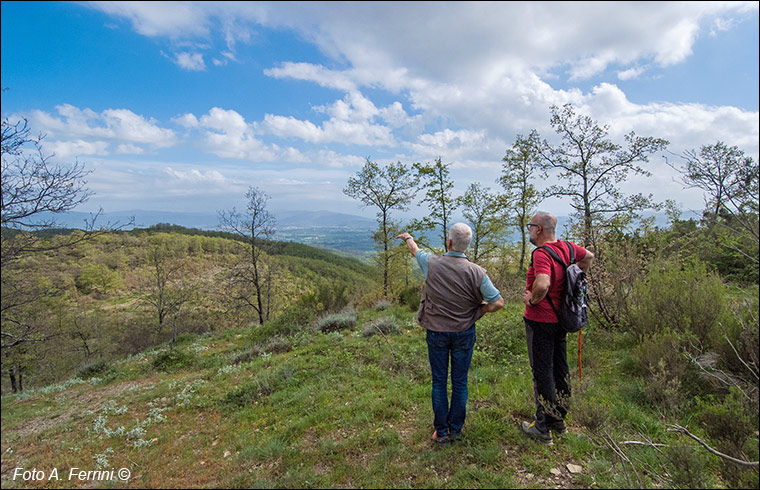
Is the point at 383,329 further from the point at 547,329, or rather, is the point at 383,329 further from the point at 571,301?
the point at 571,301

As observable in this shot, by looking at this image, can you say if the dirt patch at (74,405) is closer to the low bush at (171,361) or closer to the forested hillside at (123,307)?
the low bush at (171,361)

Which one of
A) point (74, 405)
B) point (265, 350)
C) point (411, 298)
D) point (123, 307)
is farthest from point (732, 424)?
point (123, 307)

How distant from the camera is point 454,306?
107 inches

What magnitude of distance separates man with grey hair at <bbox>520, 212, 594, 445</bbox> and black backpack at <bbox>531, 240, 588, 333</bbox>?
0.08ft

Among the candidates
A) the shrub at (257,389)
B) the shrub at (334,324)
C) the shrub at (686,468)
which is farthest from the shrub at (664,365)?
the shrub at (334,324)

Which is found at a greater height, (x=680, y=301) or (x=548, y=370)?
(x=680, y=301)

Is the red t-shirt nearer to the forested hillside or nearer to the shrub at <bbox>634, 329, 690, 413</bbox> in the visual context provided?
the shrub at <bbox>634, 329, 690, 413</bbox>

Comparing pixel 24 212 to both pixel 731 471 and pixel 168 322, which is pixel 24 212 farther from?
pixel 168 322

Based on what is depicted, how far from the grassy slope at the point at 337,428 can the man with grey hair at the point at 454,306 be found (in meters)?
0.63

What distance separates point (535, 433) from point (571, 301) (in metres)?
1.43

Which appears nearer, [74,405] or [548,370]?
[548,370]

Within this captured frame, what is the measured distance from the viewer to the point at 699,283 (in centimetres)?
419

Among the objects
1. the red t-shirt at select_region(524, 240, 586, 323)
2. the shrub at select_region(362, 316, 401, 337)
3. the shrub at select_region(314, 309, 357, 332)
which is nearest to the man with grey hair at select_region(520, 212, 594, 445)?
the red t-shirt at select_region(524, 240, 586, 323)

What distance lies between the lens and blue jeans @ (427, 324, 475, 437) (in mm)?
2773
